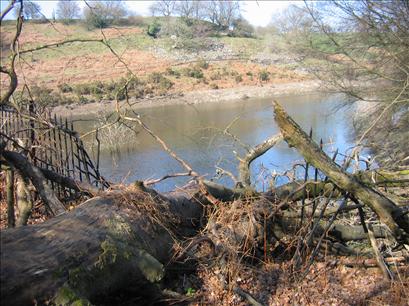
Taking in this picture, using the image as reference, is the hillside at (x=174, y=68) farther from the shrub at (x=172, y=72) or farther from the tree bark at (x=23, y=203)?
the tree bark at (x=23, y=203)

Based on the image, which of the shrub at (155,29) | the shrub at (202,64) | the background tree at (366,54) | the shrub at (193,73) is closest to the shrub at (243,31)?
the shrub at (202,64)

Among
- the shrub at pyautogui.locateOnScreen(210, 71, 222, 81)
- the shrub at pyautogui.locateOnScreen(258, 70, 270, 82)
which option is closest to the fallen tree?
the shrub at pyautogui.locateOnScreen(258, 70, 270, 82)

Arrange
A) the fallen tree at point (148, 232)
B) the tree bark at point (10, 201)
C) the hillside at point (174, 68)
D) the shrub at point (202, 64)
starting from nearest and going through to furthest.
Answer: the fallen tree at point (148, 232), the tree bark at point (10, 201), the hillside at point (174, 68), the shrub at point (202, 64)

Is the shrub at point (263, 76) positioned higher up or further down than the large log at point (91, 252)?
further down

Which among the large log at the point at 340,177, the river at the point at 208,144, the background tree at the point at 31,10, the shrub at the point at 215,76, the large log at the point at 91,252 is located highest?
the background tree at the point at 31,10

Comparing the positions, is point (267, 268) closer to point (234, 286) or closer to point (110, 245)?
point (234, 286)

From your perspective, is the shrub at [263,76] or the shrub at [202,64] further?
the shrub at [202,64]

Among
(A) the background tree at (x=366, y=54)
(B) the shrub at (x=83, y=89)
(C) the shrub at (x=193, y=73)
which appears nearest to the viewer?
(A) the background tree at (x=366, y=54)

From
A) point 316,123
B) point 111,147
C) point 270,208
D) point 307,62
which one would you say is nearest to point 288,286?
point 270,208

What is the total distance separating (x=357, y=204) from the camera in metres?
4.27

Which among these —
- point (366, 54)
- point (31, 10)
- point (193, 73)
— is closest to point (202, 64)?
point (193, 73)

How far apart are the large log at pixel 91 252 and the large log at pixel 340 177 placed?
138 cm

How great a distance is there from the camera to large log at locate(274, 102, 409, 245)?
3898 mm

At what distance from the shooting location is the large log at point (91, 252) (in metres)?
2.87
